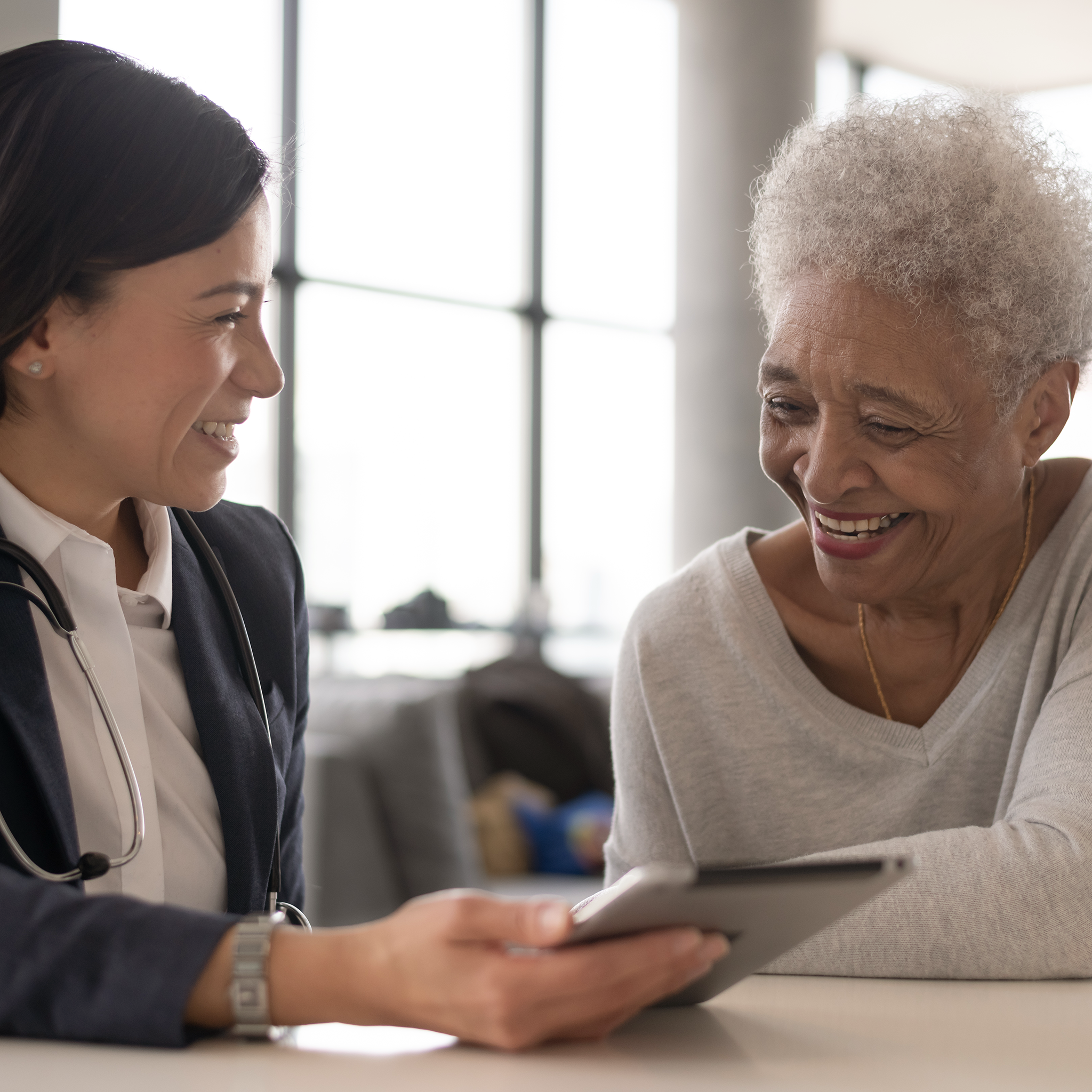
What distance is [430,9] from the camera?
18.9ft

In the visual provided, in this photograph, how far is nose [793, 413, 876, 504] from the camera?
129 cm

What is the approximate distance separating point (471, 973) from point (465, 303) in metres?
5.33

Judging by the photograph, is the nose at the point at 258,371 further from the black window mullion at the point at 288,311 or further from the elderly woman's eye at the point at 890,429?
the black window mullion at the point at 288,311

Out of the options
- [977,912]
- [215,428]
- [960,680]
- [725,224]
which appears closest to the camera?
[977,912]

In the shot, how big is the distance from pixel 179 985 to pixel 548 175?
5921mm

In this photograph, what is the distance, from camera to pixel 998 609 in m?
1.47

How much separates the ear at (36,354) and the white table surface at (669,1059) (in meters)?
0.62

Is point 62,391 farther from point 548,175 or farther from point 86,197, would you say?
point 548,175

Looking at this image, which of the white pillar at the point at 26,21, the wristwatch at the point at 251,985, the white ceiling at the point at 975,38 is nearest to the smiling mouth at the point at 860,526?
the wristwatch at the point at 251,985

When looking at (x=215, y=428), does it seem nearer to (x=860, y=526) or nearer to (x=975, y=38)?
(x=860, y=526)

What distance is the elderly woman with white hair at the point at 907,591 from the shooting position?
110 cm

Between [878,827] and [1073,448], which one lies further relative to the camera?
[1073,448]

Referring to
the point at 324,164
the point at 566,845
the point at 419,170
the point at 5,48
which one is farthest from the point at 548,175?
the point at 5,48

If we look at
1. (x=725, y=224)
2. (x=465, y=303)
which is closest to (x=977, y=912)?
(x=725, y=224)
